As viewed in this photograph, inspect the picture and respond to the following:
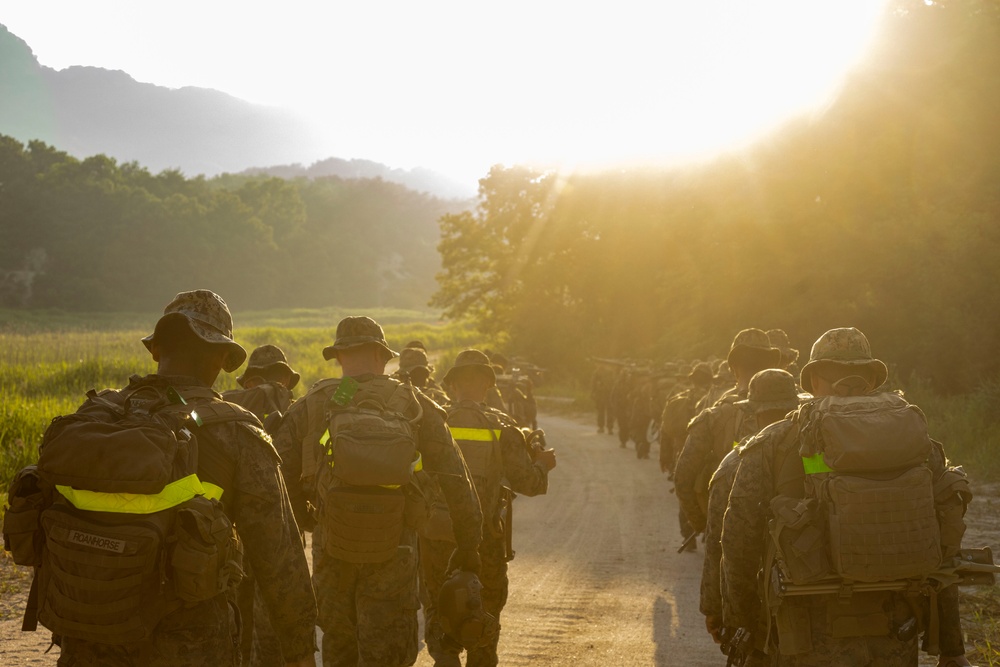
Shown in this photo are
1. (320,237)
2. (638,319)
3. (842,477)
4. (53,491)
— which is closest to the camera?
(53,491)

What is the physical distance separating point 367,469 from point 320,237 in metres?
110

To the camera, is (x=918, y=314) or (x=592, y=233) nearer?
(x=918, y=314)

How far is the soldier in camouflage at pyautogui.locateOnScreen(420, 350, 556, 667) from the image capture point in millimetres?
5605

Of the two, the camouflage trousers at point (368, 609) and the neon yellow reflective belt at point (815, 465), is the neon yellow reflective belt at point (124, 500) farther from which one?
the neon yellow reflective belt at point (815, 465)

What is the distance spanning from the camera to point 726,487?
4.57m

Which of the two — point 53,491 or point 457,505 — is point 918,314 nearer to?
point 457,505

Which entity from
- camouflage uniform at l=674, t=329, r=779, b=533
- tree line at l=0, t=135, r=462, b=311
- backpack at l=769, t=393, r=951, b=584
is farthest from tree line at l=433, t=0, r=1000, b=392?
tree line at l=0, t=135, r=462, b=311

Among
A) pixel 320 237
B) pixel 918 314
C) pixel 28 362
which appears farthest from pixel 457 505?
pixel 320 237

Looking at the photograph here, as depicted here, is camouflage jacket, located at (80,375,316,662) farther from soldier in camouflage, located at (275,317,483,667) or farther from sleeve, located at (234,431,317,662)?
soldier in camouflage, located at (275,317,483,667)

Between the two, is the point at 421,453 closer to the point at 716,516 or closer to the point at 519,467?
the point at 716,516

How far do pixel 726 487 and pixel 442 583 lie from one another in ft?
6.42

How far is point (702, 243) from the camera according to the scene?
1217 inches

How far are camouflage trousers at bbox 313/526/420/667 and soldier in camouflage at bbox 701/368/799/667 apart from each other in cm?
145

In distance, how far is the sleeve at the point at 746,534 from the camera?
398cm
